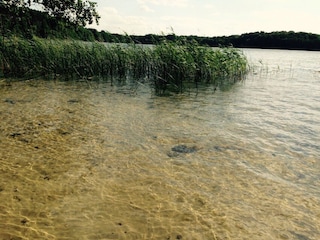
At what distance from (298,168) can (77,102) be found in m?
7.51

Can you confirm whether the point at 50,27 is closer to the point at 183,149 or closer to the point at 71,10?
the point at 71,10

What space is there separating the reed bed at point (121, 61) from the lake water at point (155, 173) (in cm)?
438

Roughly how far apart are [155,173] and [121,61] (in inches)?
436

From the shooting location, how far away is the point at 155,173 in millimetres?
4863

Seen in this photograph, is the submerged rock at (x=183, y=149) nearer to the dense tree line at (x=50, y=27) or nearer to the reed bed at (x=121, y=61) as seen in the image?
the reed bed at (x=121, y=61)

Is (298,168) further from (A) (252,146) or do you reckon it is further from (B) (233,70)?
(B) (233,70)

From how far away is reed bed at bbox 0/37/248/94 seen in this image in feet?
44.3

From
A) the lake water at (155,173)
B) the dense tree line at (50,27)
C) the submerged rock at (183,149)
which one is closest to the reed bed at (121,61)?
the dense tree line at (50,27)

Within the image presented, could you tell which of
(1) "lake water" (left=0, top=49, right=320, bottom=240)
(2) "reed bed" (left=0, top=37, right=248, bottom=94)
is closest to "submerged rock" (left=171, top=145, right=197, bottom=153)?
(1) "lake water" (left=0, top=49, right=320, bottom=240)

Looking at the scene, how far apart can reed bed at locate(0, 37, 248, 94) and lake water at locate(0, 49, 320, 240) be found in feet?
14.4

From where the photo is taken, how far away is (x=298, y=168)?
5.21 meters

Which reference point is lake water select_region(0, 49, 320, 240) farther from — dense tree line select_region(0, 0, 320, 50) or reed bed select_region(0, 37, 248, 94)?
dense tree line select_region(0, 0, 320, 50)

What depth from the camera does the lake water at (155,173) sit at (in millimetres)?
3447

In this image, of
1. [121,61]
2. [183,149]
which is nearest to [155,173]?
[183,149]
